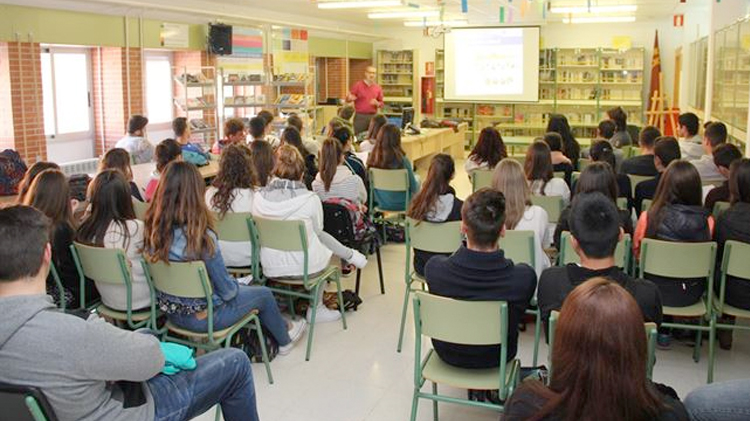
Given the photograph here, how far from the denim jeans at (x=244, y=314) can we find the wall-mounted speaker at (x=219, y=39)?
7041 mm

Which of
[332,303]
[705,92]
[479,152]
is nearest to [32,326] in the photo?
[332,303]

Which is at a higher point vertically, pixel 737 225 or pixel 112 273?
pixel 737 225

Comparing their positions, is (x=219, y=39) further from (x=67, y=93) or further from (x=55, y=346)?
(x=55, y=346)

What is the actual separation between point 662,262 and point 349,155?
3282 millimetres

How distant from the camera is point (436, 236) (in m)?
4.30

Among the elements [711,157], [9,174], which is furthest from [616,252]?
[9,174]

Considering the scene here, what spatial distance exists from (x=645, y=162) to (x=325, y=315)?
10.2ft

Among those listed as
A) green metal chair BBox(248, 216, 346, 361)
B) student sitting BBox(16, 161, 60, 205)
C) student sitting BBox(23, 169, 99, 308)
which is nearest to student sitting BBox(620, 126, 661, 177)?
green metal chair BBox(248, 216, 346, 361)

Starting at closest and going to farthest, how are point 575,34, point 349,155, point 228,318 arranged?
point 228,318, point 349,155, point 575,34

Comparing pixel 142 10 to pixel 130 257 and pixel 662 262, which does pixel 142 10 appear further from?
pixel 662 262

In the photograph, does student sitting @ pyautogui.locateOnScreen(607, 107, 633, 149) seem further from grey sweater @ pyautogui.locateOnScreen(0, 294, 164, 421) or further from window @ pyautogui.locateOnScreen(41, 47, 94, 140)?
grey sweater @ pyautogui.locateOnScreen(0, 294, 164, 421)

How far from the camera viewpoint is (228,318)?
143 inches

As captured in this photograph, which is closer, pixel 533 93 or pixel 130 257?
pixel 130 257

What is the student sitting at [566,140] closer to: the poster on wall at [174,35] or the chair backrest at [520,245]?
the chair backrest at [520,245]
